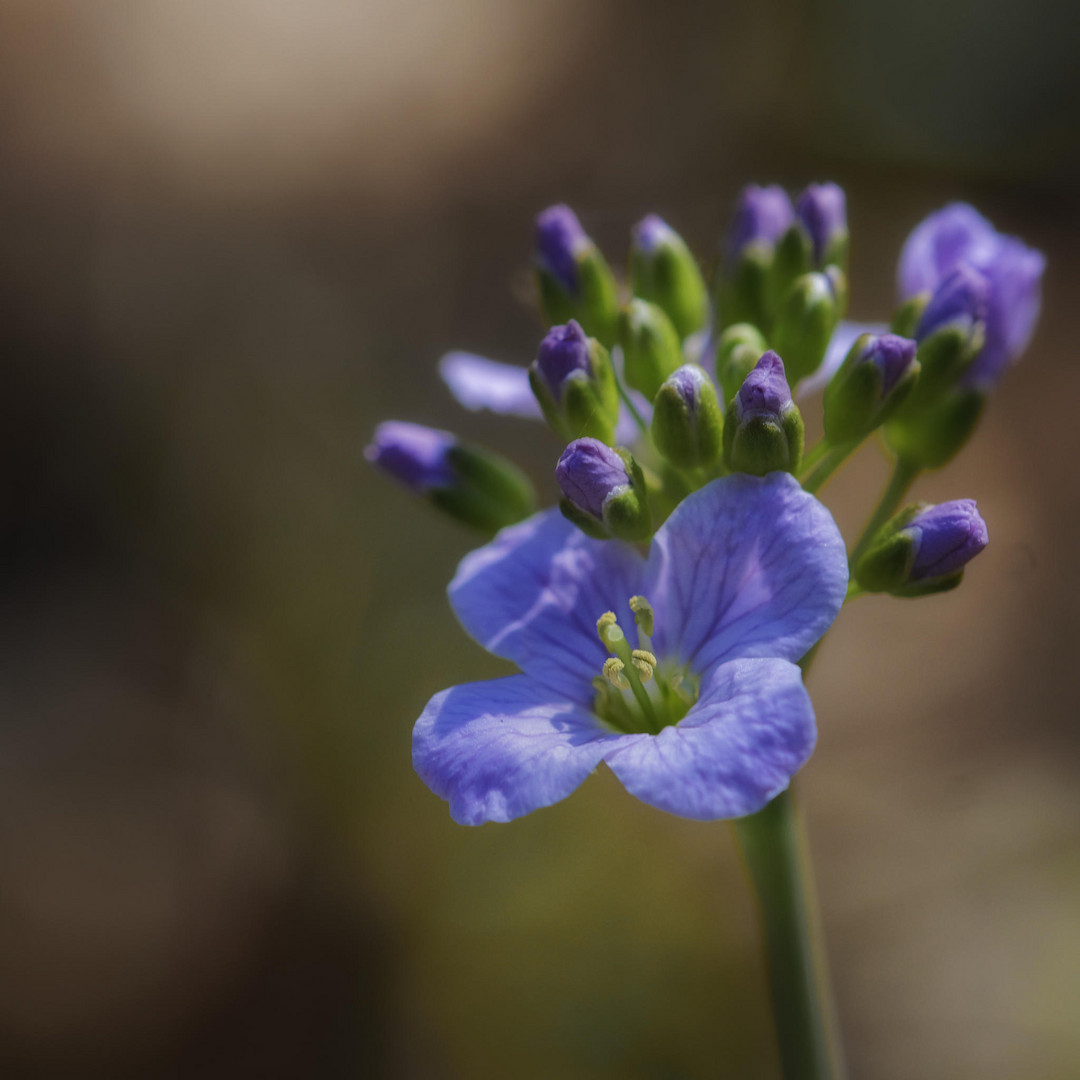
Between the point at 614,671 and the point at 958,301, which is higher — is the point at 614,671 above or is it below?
below

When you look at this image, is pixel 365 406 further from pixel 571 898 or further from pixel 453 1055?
pixel 453 1055

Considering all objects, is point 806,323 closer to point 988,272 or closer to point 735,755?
point 988,272

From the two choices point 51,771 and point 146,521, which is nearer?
point 51,771

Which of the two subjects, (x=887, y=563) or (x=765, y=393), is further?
(x=887, y=563)

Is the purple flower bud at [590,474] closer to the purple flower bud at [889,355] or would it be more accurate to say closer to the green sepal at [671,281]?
the purple flower bud at [889,355]

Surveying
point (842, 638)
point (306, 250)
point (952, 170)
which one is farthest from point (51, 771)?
point (952, 170)

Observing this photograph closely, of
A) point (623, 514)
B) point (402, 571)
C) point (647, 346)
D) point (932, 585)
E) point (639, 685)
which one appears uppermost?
point (402, 571)

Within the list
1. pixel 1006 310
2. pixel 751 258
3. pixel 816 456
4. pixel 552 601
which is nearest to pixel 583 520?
pixel 552 601
